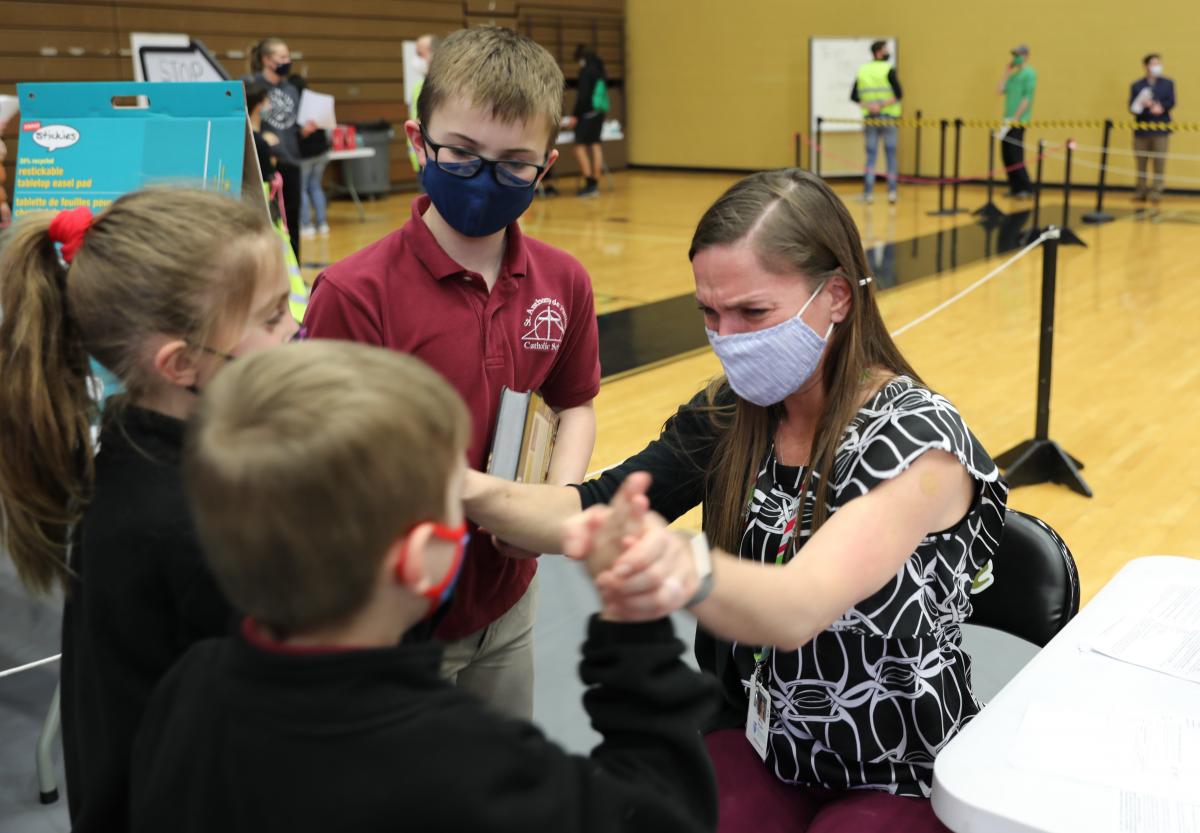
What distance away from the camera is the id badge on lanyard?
1660 millimetres

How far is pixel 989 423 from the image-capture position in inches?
204

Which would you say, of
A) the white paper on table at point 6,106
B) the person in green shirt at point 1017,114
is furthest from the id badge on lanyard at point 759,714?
the person in green shirt at point 1017,114

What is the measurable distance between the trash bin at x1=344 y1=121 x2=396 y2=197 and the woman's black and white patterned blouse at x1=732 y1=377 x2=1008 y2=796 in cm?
1256

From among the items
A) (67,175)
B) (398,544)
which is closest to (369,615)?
(398,544)

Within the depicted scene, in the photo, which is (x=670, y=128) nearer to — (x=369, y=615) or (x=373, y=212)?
(x=373, y=212)

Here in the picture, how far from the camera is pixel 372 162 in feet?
44.2

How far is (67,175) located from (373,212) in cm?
986

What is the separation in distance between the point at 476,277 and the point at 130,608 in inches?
32.7

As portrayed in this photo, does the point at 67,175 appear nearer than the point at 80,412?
No

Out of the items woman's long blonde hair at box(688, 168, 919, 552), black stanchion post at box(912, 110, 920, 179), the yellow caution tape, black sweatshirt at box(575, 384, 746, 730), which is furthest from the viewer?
black stanchion post at box(912, 110, 920, 179)

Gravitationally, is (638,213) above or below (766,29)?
below

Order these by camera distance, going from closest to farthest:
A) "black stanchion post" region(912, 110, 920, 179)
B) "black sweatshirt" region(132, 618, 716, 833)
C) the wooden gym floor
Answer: "black sweatshirt" region(132, 618, 716, 833) < the wooden gym floor < "black stanchion post" region(912, 110, 920, 179)

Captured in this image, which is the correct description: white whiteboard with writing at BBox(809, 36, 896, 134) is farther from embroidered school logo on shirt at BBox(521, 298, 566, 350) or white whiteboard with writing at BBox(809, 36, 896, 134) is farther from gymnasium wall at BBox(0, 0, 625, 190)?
embroidered school logo on shirt at BBox(521, 298, 566, 350)

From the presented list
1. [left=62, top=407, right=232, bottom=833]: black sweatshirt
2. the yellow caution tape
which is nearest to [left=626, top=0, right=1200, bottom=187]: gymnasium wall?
the yellow caution tape
